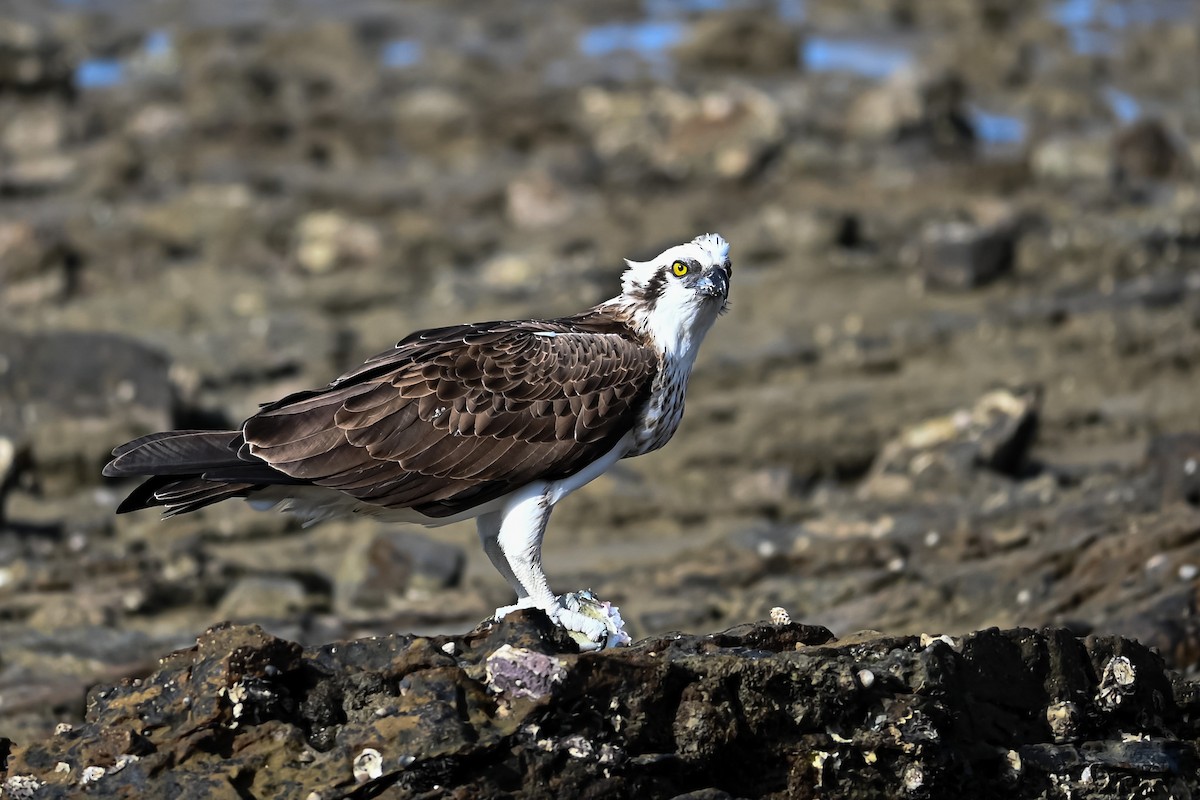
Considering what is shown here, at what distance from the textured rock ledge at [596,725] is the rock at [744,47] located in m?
25.5

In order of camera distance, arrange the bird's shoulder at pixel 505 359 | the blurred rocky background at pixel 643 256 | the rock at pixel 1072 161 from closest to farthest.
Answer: the bird's shoulder at pixel 505 359
the blurred rocky background at pixel 643 256
the rock at pixel 1072 161

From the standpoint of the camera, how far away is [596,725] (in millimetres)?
6254

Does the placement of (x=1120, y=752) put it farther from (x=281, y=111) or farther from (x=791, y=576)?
(x=281, y=111)

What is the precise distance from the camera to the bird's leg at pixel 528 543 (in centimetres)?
793

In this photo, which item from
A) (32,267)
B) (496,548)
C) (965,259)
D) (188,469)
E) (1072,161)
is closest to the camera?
(188,469)

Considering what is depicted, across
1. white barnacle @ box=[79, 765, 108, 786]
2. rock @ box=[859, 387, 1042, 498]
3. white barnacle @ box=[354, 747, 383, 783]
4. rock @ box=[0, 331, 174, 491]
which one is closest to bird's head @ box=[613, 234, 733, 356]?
white barnacle @ box=[354, 747, 383, 783]

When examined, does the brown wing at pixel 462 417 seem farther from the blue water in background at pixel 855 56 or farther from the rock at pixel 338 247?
the blue water in background at pixel 855 56

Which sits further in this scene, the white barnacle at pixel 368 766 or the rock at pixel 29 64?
the rock at pixel 29 64

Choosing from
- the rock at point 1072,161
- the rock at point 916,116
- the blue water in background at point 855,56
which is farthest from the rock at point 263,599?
the blue water in background at point 855,56

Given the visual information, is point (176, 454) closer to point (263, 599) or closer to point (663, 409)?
point (663, 409)

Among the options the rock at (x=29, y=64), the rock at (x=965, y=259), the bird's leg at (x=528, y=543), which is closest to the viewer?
the bird's leg at (x=528, y=543)

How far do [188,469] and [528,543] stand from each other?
4.87 feet

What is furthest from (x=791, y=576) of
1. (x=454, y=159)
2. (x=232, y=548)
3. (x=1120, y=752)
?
(x=454, y=159)

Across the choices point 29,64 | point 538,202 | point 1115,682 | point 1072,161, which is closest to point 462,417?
point 1115,682
